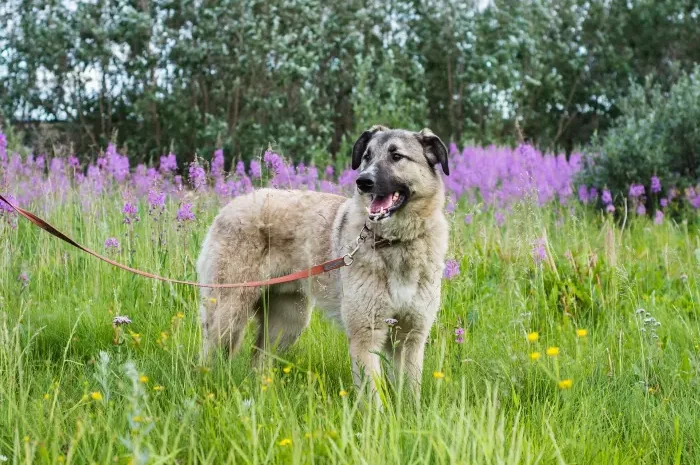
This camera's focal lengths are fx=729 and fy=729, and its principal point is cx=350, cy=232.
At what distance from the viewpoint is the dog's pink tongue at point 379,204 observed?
402 cm

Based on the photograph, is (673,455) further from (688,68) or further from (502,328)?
(688,68)

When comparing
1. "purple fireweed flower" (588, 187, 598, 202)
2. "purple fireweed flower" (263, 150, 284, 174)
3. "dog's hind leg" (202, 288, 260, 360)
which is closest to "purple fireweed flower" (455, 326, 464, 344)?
"dog's hind leg" (202, 288, 260, 360)

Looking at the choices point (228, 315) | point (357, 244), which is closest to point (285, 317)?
point (228, 315)

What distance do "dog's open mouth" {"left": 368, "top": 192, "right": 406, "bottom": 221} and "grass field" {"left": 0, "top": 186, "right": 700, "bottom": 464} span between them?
75cm

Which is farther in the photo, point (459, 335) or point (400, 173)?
point (400, 173)

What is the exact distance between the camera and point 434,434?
259 cm

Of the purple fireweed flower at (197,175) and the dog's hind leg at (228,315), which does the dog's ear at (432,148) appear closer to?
the dog's hind leg at (228,315)

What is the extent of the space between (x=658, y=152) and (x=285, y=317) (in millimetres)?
5648

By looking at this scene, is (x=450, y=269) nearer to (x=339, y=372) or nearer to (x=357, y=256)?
(x=357, y=256)

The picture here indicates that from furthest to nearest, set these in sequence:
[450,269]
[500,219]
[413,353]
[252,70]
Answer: [252,70] < [500,219] < [450,269] < [413,353]

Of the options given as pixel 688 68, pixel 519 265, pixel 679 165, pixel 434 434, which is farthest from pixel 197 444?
pixel 688 68

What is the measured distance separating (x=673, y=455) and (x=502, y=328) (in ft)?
5.47

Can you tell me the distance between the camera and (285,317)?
4.73m

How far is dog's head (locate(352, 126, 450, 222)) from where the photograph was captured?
157 inches
